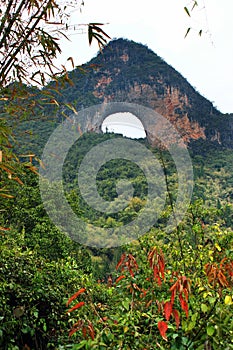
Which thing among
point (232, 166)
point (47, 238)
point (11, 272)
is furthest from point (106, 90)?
point (11, 272)

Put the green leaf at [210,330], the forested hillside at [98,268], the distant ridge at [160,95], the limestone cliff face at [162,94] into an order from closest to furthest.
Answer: the green leaf at [210,330], the forested hillside at [98,268], the distant ridge at [160,95], the limestone cliff face at [162,94]

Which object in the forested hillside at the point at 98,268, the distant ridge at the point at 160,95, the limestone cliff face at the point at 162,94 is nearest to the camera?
the forested hillside at the point at 98,268

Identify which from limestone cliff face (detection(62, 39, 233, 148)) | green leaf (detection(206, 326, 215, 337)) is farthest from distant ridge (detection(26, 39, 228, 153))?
green leaf (detection(206, 326, 215, 337))

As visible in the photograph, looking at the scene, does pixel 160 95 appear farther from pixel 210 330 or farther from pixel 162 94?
pixel 210 330

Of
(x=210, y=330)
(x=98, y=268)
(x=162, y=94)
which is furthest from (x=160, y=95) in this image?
(x=210, y=330)

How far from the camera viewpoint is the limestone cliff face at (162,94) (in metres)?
59.5

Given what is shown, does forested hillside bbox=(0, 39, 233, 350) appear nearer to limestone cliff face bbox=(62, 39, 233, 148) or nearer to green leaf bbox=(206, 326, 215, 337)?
green leaf bbox=(206, 326, 215, 337)

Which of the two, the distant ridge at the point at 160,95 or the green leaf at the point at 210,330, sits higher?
the distant ridge at the point at 160,95

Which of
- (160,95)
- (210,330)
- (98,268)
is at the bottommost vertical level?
(98,268)

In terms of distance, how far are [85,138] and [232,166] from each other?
16.8m

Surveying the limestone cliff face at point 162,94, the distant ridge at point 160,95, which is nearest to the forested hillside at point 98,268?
the distant ridge at point 160,95

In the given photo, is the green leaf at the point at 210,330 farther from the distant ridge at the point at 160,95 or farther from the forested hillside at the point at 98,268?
the distant ridge at the point at 160,95

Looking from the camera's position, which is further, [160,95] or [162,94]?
[160,95]

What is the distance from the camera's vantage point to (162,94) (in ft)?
205
